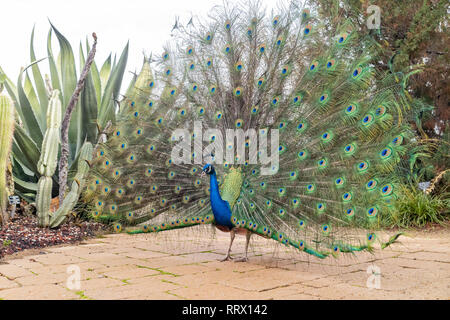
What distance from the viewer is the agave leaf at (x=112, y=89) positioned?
7930 mm

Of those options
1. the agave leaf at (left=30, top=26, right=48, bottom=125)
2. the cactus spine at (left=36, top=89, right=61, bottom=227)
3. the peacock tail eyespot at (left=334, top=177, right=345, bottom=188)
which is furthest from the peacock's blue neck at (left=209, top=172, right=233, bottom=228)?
the agave leaf at (left=30, top=26, right=48, bottom=125)

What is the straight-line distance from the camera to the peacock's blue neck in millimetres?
4148

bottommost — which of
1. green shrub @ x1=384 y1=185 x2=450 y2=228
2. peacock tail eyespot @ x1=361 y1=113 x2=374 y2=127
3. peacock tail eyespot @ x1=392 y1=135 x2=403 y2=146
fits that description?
green shrub @ x1=384 y1=185 x2=450 y2=228

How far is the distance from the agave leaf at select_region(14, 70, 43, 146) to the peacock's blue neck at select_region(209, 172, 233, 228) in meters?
4.99

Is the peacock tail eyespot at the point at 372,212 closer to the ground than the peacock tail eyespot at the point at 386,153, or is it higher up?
closer to the ground

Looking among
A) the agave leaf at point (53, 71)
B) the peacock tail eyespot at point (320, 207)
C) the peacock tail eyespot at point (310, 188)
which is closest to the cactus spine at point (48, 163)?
the agave leaf at point (53, 71)

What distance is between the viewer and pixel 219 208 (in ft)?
13.6

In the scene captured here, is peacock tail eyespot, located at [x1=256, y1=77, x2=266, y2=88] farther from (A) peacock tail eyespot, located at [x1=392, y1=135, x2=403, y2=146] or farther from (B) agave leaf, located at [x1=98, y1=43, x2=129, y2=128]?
(B) agave leaf, located at [x1=98, y1=43, x2=129, y2=128]

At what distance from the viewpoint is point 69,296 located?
330cm

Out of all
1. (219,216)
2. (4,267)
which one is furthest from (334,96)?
(4,267)

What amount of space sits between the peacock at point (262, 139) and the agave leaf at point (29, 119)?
131 inches

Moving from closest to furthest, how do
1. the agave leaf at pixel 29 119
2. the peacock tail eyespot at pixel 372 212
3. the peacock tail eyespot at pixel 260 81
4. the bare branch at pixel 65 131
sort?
the peacock tail eyespot at pixel 372 212 < the peacock tail eyespot at pixel 260 81 < the bare branch at pixel 65 131 < the agave leaf at pixel 29 119

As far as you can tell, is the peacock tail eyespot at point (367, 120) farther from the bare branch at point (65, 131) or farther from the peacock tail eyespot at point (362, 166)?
the bare branch at point (65, 131)

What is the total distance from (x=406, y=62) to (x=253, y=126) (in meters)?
5.43
